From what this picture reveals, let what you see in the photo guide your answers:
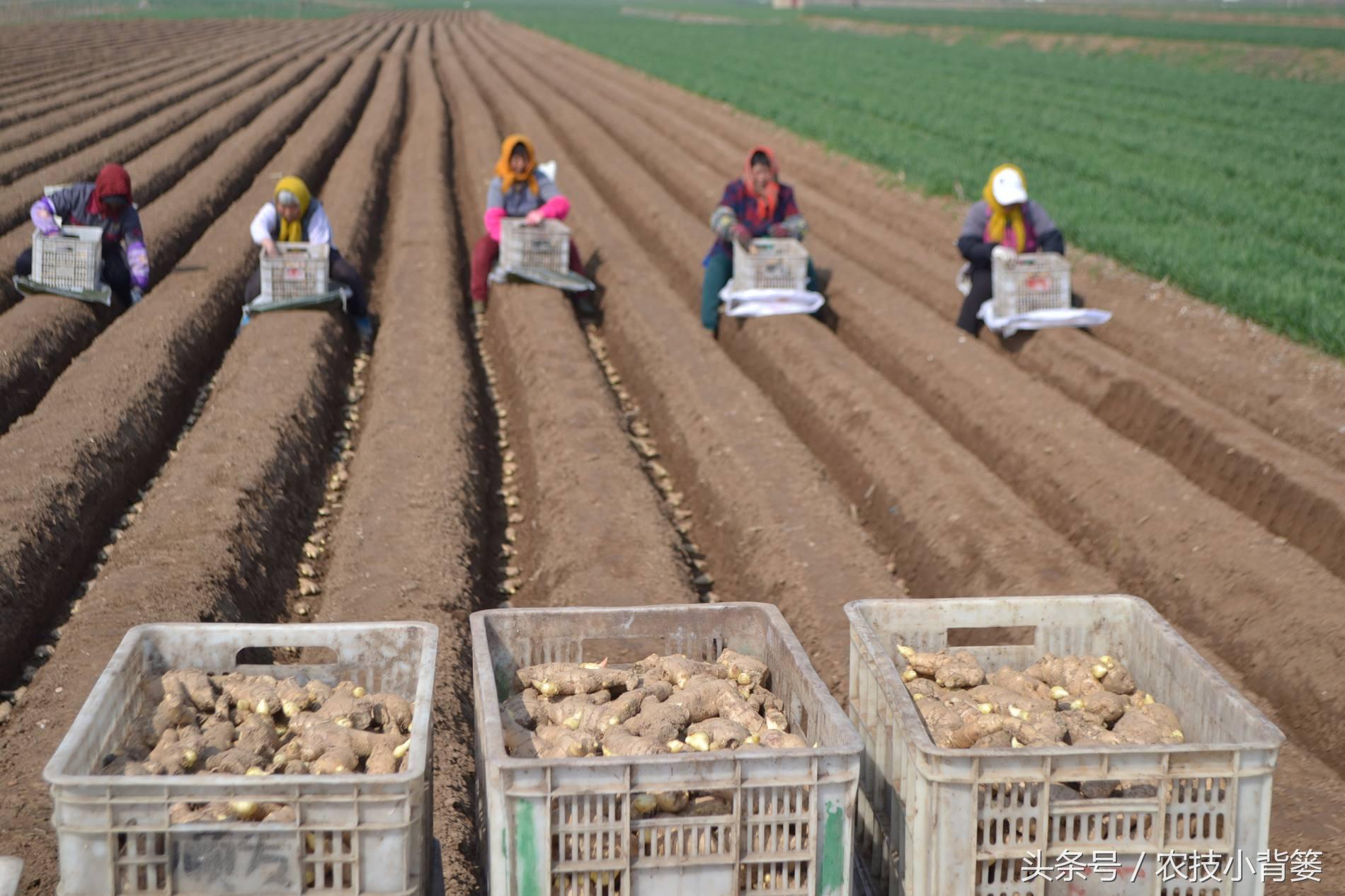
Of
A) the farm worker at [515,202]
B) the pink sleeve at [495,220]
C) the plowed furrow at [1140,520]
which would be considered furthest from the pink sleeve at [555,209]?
the plowed furrow at [1140,520]

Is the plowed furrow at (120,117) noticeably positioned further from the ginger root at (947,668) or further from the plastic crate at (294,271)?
the ginger root at (947,668)

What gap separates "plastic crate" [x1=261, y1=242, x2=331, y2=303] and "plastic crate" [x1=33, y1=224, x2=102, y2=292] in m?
1.31

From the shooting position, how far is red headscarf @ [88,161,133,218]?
34.0ft

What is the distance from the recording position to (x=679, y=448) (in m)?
8.67

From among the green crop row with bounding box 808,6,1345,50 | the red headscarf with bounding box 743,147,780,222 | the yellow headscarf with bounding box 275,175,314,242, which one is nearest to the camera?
the yellow headscarf with bounding box 275,175,314,242

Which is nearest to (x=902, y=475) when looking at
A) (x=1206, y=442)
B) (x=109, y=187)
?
(x=1206, y=442)

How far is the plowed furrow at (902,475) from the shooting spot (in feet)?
21.5

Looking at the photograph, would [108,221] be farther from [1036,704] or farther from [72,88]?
[72,88]

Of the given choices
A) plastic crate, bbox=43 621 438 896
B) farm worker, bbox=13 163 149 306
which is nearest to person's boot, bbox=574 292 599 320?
farm worker, bbox=13 163 149 306

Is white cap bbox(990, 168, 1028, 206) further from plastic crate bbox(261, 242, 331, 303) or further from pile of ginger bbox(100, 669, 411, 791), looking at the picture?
pile of ginger bbox(100, 669, 411, 791)

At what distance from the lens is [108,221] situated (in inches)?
419

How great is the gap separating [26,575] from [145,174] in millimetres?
11909

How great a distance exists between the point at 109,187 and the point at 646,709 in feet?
27.3

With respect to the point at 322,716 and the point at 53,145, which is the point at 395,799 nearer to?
the point at 322,716
